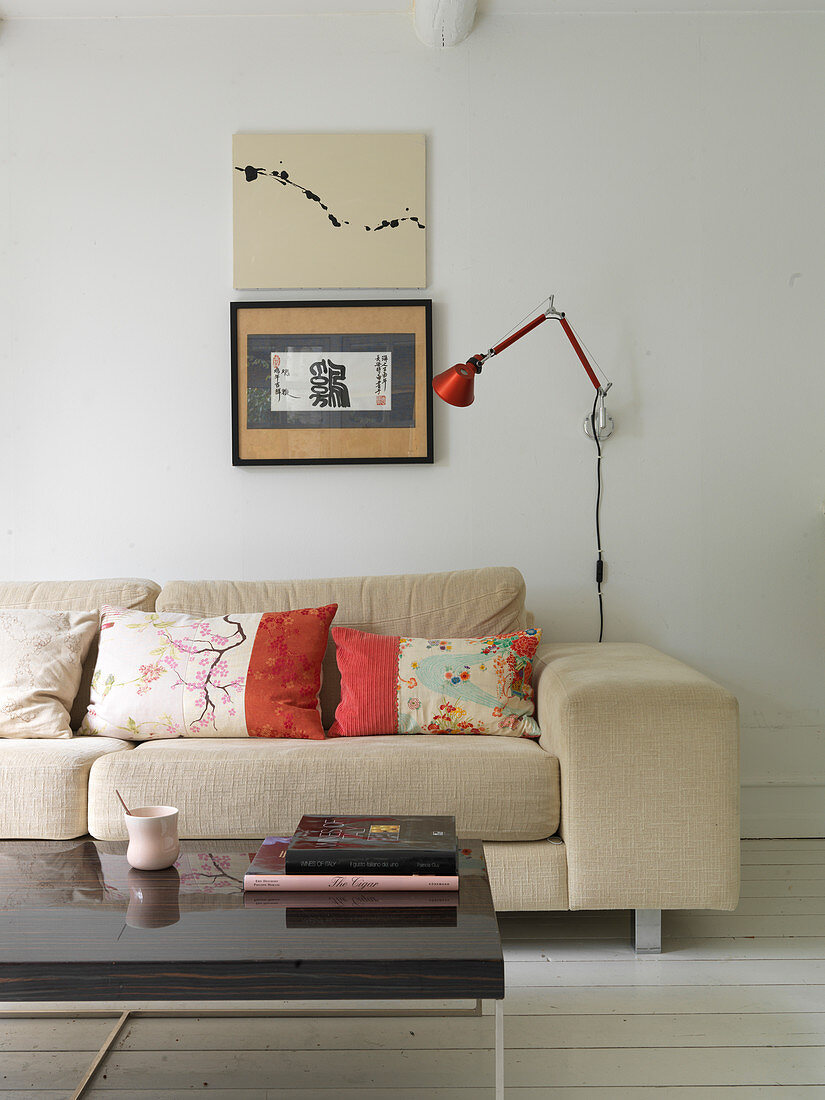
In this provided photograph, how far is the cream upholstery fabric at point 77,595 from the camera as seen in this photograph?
2.57 m

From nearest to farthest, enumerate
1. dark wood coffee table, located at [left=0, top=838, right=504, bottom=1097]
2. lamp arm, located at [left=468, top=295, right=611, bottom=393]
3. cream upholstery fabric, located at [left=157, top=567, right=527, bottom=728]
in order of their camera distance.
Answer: dark wood coffee table, located at [left=0, top=838, right=504, bottom=1097], cream upholstery fabric, located at [left=157, top=567, right=527, bottom=728], lamp arm, located at [left=468, top=295, right=611, bottom=393]

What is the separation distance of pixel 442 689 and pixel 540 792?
0.42 meters

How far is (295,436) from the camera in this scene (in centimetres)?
291

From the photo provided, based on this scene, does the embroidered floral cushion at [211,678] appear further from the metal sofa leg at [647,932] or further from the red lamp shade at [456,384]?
the metal sofa leg at [647,932]

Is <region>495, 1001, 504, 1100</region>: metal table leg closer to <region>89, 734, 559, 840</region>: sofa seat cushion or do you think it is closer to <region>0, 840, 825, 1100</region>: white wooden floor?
<region>0, 840, 825, 1100</region>: white wooden floor

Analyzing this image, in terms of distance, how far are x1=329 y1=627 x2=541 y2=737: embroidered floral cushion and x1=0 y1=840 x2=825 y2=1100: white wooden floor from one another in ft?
1.76

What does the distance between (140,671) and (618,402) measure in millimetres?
1671

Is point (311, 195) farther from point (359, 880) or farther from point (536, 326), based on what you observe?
point (359, 880)

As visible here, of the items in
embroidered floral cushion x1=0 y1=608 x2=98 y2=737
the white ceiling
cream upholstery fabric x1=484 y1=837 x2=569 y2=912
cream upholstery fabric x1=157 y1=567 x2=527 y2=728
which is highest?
the white ceiling

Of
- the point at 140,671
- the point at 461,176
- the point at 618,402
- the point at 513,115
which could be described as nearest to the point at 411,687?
the point at 140,671

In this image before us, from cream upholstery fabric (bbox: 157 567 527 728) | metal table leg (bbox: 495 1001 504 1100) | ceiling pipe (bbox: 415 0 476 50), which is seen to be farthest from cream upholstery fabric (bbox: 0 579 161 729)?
ceiling pipe (bbox: 415 0 476 50)

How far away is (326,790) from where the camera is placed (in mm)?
1950

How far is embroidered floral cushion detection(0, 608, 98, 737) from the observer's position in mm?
2254

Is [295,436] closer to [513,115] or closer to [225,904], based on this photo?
[513,115]
